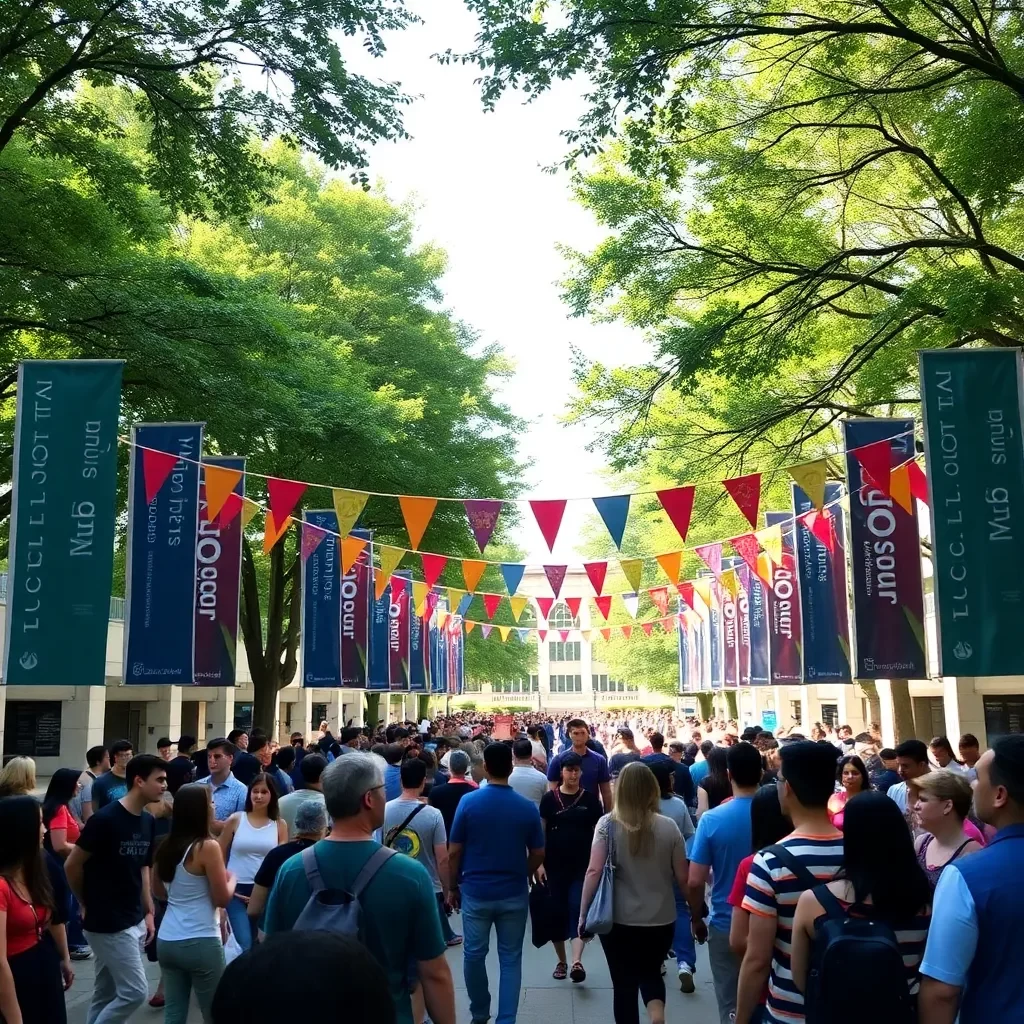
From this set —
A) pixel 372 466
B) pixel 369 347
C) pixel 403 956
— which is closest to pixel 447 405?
pixel 369 347

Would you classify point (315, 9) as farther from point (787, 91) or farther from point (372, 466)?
point (372, 466)

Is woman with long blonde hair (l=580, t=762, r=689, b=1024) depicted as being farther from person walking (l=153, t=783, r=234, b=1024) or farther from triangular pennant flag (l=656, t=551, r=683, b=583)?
triangular pennant flag (l=656, t=551, r=683, b=583)

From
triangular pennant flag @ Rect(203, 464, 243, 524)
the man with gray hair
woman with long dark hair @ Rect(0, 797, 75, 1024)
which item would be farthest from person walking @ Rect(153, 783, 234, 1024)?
triangular pennant flag @ Rect(203, 464, 243, 524)

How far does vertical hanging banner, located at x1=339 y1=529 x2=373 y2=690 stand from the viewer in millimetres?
20188

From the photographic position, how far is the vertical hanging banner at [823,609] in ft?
54.2

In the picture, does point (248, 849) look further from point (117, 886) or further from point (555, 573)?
point (555, 573)

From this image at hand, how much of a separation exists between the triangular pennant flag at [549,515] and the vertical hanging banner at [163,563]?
4707 millimetres

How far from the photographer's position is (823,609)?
16703 mm

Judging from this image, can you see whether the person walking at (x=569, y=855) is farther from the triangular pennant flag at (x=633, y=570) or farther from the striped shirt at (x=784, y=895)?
the triangular pennant flag at (x=633, y=570)

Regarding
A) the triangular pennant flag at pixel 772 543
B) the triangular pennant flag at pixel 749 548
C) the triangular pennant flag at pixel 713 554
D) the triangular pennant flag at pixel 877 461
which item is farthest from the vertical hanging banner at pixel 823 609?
the triangular pennant flag at pixel 877 461

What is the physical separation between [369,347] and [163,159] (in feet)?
48.1

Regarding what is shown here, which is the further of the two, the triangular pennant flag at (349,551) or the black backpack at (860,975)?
the triangular pennant flag at (349,551)

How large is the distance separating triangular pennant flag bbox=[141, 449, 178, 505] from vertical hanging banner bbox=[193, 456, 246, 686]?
114 centimetres

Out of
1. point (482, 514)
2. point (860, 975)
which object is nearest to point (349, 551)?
point (482, 514)
